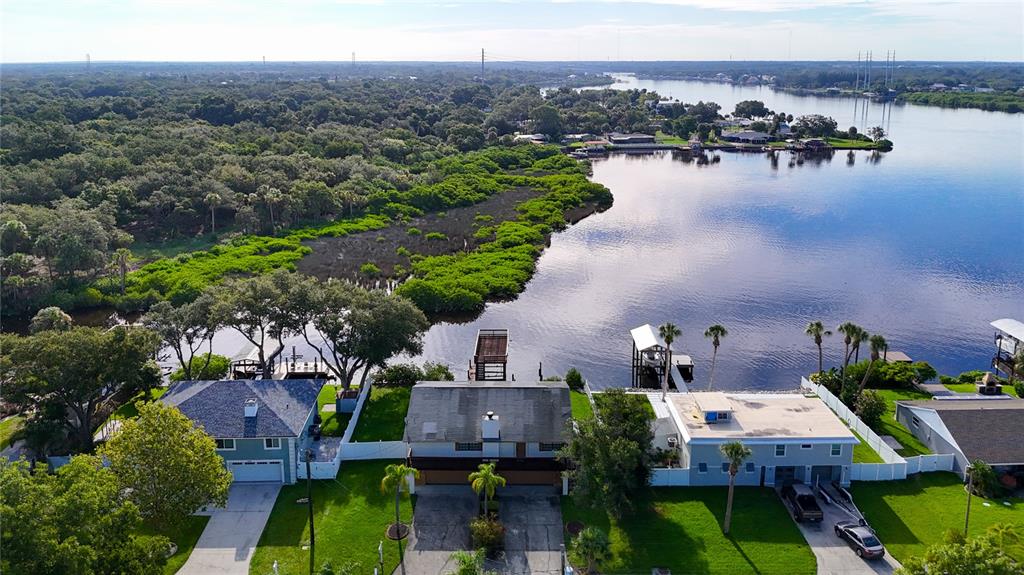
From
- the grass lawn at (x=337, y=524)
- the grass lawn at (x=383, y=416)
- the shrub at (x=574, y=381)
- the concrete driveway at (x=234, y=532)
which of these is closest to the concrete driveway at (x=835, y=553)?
the shrub at (x=574, y=381)

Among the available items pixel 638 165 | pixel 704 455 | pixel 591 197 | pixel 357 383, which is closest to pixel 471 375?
pixel 357 383

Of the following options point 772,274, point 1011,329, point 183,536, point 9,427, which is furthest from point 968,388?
point 9,427

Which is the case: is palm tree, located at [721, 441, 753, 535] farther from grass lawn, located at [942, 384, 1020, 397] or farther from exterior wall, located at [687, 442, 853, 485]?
grass lawn, located at [942, 384, 1020, 397]

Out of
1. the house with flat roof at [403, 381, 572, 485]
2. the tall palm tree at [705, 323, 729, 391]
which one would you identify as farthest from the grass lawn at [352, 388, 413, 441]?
the tall palm tree at [705, 323, 729, 391]

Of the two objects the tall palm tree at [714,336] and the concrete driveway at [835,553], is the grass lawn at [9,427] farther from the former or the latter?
the tall palm tree at [714,336]

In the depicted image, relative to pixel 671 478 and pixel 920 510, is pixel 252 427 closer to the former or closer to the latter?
pixel 671 478

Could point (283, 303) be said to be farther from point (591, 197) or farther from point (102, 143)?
point (102, 143)

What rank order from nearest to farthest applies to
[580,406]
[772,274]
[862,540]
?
[862,540], [580,406], [772,274]
